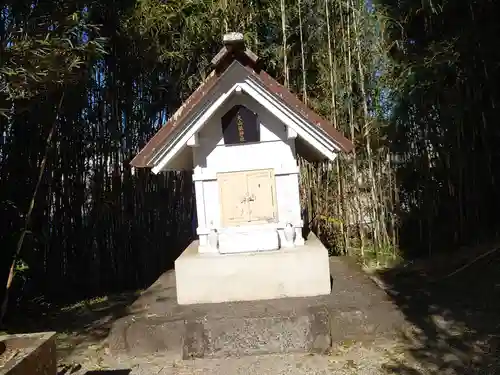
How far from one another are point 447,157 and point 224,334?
15.6ft

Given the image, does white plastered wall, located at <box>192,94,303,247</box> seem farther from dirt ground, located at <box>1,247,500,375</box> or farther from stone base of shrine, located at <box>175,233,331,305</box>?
dirt ground, located at <box>1,247,500,375</box>

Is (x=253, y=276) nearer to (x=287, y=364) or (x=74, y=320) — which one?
(x=287, y=364)

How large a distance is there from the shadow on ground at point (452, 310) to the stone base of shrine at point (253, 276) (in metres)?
0.96

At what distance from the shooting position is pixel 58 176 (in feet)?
21.5

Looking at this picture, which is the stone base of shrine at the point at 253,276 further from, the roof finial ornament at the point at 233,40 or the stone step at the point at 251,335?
the roof finial ornament at the point at 233,40

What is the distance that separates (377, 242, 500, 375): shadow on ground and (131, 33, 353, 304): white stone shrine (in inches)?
40.8

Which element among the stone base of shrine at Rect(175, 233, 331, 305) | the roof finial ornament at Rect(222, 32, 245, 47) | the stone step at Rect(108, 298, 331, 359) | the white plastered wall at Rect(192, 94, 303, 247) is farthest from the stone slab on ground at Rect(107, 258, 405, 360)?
the roof finial ornament at Rect(222, 32, 245, 47)

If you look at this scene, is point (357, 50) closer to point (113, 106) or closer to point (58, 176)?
point (113, 106)

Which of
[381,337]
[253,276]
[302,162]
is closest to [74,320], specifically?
[253,276]

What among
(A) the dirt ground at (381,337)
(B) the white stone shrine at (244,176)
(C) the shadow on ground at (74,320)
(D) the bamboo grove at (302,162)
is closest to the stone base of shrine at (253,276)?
(B) the white stone shrine at (244,176)

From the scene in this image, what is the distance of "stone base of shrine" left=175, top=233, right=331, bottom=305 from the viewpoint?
14.6ft

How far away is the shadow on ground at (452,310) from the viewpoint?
3.57 m

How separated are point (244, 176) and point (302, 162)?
317cm

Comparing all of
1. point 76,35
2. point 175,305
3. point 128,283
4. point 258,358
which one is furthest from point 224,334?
point 128,283
